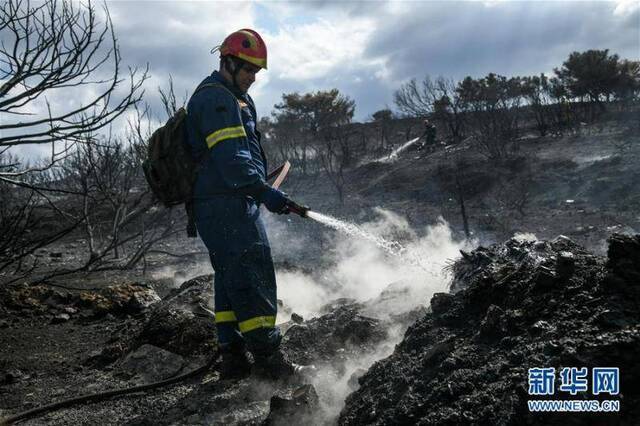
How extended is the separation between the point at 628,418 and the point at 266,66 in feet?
8.61

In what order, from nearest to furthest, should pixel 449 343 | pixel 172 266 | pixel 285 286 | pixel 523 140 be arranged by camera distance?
pixel 449 343
pixel 285 286
pixel 172 266
pixel 523 140

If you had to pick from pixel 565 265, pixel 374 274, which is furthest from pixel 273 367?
pixel 374 274

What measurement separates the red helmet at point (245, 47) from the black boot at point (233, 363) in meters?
1.78

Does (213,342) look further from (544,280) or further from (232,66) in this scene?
(544,280)

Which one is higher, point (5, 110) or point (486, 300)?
point (5, 110)

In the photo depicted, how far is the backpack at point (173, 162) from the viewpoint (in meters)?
3.03

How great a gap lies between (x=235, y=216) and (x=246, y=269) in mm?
312

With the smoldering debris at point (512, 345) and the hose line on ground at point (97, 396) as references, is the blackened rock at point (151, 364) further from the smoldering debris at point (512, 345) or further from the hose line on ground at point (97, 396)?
the smoldering debris at point (512, 345)

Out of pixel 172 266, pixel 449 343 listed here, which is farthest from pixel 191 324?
pixel 172 266

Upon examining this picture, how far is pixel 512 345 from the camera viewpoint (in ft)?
6.75

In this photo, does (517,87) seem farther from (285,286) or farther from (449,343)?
(449,343)

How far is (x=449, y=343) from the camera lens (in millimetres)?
2354

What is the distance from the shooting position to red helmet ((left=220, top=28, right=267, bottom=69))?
10.3 feet

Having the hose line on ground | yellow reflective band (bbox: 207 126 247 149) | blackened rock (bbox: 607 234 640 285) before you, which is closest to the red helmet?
yellow reflective band (bbox: 207 126 247 149)
